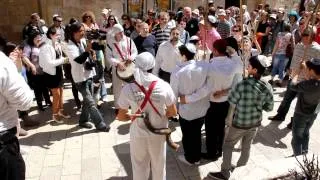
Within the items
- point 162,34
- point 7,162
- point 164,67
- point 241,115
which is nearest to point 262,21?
point 162,34

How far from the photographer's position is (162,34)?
25.2ft

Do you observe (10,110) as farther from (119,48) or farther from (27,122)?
(27,122)

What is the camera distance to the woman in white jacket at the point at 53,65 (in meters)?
6.49

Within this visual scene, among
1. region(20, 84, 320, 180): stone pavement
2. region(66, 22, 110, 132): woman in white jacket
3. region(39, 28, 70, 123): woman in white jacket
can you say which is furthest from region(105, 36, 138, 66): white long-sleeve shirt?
region(20, 84, 320, 180): stone pavement

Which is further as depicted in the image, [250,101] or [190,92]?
[190,92]

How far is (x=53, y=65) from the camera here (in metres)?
6.51

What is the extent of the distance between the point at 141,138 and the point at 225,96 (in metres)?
1.54

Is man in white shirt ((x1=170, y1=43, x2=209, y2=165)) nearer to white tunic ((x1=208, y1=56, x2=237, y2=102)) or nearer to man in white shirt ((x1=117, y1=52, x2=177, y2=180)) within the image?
white tunic ((x1=208, y1=56, x2=237, y2=102))

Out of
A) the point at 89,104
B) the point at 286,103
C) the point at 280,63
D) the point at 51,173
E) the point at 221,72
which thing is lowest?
the point at 51,173

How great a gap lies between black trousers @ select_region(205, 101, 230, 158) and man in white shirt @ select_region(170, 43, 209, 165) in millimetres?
232

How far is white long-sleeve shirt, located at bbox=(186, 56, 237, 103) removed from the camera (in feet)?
15.6

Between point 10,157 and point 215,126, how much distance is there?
112 inches

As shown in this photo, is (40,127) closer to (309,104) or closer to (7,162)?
(7,162)

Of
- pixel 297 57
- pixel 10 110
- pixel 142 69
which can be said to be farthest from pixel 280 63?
pixel 10 110
